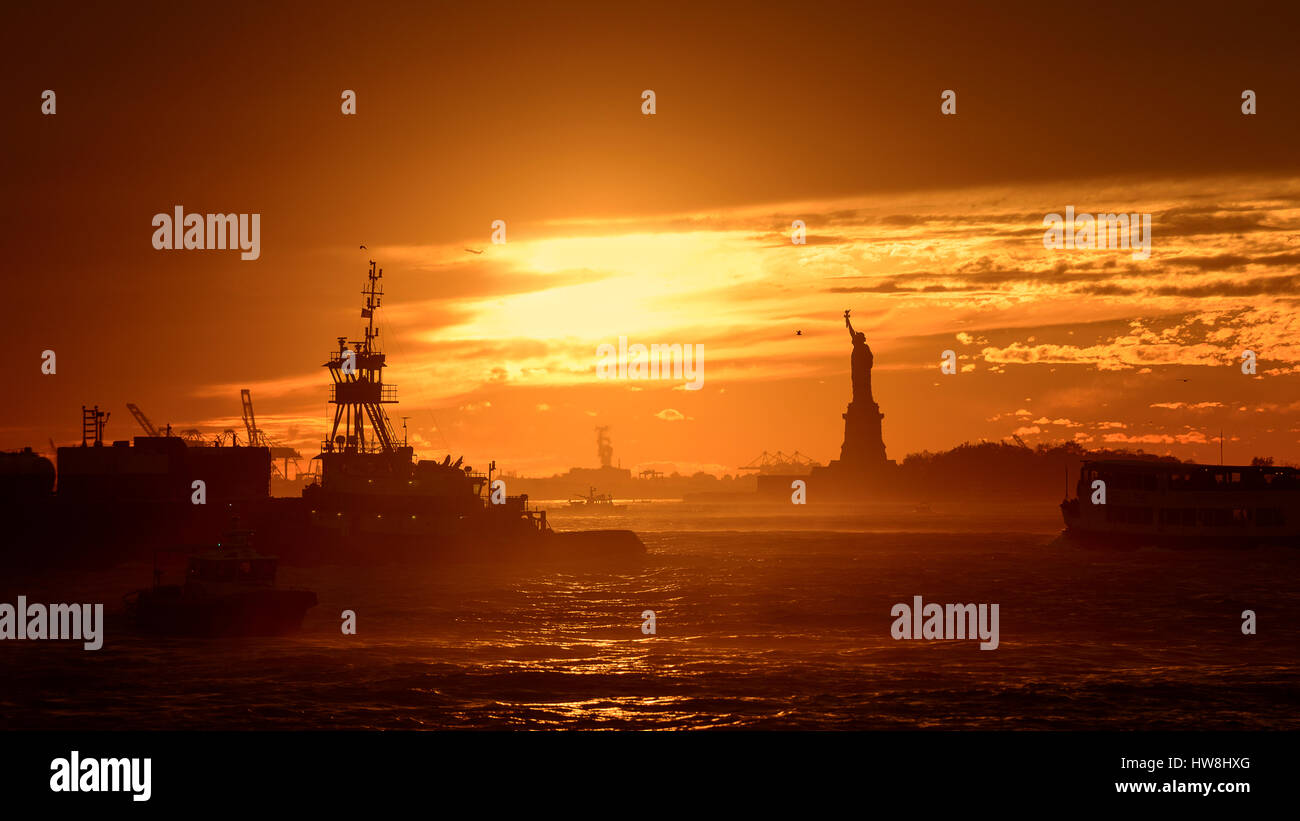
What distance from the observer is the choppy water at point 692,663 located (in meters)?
30.0

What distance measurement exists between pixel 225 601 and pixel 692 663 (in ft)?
67.5

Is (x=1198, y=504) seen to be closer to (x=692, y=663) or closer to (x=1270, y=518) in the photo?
(x=1270, y=518)

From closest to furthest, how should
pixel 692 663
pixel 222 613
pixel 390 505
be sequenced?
pixel 692 663 → pixel 222 613 → pixel 390 505

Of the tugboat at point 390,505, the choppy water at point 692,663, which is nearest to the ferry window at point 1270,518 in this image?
the choppy water at point 692,663

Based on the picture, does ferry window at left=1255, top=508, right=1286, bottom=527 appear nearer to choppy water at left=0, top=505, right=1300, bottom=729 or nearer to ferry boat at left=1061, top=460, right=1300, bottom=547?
ferry boat at left=1061, top=460, right=1300, bottom=547

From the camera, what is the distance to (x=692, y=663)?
40.6 meters

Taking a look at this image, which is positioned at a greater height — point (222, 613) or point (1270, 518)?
point (222, 613)

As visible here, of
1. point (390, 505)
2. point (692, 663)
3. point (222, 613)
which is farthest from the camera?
point (390, 505)

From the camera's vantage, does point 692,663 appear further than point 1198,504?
No

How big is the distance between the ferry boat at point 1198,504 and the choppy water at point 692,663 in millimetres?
21127

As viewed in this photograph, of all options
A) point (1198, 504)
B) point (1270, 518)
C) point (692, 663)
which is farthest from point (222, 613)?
point (1270, 518)

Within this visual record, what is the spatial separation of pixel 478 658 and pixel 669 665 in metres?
7.81

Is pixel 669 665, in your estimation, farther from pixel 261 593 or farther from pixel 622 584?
pixel 622 584
